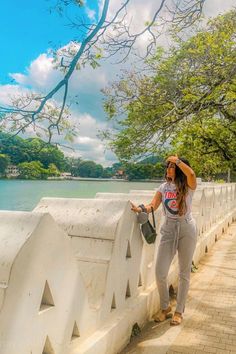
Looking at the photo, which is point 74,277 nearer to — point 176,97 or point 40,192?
point 176,97

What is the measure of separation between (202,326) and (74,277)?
1.78 m

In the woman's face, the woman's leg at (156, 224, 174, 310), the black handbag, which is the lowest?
the woman's leg at (156, 224, 174, 310)

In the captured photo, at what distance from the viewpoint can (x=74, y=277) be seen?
2.24 meters

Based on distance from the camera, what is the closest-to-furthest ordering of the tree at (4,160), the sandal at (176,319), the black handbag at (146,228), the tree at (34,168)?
the black handbag at (146,228) < the sandal at (176,319) < the tree at (4,160) < the tree at (34,168)

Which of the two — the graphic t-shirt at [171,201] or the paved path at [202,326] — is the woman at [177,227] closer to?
the graphic t-shirt at [171,201]

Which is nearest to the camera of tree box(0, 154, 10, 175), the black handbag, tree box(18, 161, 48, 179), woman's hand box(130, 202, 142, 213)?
woman's hand box(130, 202, 142, 213)

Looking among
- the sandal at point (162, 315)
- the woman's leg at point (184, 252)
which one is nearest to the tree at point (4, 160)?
the woman's leg at point (184, 252)

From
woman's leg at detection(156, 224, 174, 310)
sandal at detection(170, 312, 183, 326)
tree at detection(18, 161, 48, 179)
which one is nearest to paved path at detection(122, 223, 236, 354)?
sandal at detection(170, 312, 183, 326)

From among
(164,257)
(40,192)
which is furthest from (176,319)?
(40,192)

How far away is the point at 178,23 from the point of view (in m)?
4.75

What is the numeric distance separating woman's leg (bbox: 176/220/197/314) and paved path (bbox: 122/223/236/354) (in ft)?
0.75

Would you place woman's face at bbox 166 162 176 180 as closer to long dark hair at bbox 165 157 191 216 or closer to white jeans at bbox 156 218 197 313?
long dark hair at bbox 165 157 191 216

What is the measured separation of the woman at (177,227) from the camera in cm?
349

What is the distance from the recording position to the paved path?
2.96m
